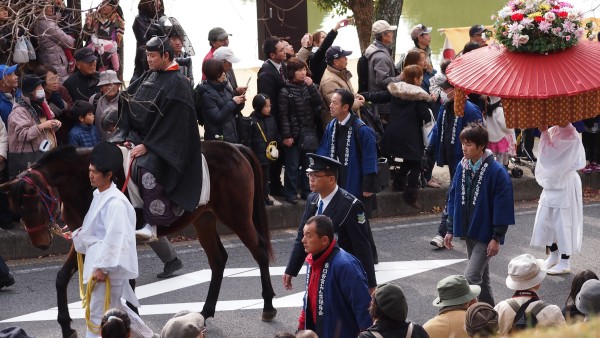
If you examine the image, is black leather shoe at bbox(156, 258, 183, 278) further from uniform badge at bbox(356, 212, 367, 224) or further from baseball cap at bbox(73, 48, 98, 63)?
uniform badge at bbox(356, 212, 367, 224)

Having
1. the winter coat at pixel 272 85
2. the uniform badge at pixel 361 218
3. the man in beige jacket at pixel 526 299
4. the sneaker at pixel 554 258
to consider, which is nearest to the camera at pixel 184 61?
the winter coat at pixel 272 85

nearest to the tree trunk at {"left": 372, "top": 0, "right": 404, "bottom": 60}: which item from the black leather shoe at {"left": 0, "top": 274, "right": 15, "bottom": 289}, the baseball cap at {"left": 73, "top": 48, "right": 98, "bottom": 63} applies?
the baseball cap at {"left": 73, "top": 48, "right": 98, "bottom": 63}

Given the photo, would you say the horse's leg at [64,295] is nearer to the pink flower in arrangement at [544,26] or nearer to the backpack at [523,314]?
the backpack at [523,314]

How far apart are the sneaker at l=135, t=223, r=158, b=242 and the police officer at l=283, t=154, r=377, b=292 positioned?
1733mm

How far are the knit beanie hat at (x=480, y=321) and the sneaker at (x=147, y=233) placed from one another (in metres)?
3.87

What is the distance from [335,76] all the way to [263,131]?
1.15 m

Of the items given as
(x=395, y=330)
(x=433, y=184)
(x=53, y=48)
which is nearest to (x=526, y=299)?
(x=395, y=330)

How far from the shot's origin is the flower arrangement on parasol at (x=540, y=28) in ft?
33.0

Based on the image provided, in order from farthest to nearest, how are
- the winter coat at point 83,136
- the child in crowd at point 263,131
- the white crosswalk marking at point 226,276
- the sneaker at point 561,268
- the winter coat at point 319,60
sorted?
the winter coat at point 319,60 < the child in crowd at point 263,131 < the winter coat at point 83,136 < the sneaker at point 561,268 < the white crosswalk marking at point 226,276

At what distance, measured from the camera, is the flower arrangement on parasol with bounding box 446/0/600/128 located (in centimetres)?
1001

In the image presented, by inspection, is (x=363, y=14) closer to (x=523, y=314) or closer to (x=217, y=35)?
(x=217, y=35)

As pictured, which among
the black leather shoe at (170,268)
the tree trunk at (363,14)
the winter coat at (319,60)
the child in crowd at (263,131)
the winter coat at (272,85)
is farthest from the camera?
the tree trunk at (363,14)

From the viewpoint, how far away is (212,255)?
10328 millimetres

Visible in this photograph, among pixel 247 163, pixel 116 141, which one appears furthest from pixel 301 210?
pixel 116 141
